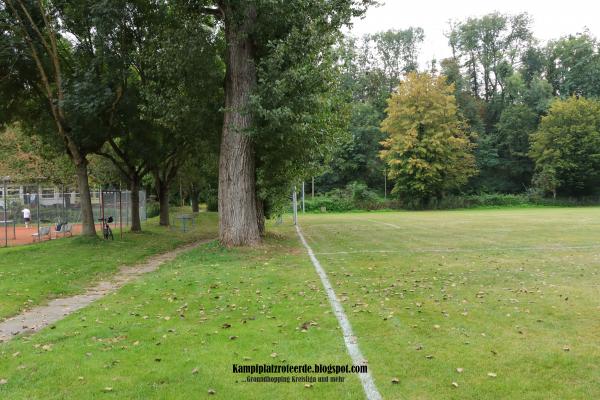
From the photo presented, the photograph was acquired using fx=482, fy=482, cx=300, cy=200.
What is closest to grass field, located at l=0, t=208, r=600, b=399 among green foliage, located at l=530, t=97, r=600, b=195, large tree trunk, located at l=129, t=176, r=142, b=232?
large tree trunk, located at l=129, t=176, r=142, b=232

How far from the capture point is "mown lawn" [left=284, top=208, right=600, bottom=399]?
183 inches

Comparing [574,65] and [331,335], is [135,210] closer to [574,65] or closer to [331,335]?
[331,335]

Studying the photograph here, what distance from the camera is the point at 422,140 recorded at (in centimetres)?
5759

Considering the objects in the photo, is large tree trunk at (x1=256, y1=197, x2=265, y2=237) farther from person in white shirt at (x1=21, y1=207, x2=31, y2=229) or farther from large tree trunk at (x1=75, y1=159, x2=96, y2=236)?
person in white shirt at (x1=21, y1=207, x2=31, y2=229)

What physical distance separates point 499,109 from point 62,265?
74.7m

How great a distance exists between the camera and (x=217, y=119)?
61.2 feet

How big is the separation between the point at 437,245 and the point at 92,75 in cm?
1416

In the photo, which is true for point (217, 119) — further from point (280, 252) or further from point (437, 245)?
point (437, 245)

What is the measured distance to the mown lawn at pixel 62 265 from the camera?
9.66 meters

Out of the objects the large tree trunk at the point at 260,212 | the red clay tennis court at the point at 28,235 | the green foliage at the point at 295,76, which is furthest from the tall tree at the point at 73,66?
the large tree trunk at the point at 260,212

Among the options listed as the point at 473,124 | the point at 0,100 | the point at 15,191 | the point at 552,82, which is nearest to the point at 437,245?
the point at 0,100

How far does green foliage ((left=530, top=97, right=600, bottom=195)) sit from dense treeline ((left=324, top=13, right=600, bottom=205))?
0.12 m

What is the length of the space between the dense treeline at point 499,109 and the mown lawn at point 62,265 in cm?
3361

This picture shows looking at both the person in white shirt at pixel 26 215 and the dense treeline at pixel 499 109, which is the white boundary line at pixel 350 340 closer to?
the person in white shirt at pixel 26 215
